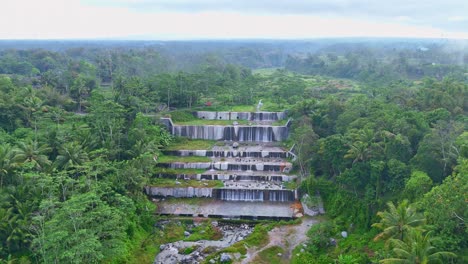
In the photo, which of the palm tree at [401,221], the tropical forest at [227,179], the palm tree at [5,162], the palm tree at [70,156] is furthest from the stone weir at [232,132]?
the palm tree at [401,221]

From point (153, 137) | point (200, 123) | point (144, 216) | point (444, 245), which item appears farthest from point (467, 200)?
point (200, 123)

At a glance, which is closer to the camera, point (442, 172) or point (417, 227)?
point (417, 227)

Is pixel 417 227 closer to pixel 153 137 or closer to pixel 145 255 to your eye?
pixel 145 255

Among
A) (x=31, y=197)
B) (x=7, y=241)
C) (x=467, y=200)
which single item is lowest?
(x=7, y=241)

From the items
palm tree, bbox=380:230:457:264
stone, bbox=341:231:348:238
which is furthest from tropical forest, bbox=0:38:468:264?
stone, bbox=341:231:348:238

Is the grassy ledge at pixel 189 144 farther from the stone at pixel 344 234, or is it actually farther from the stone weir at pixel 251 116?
the stone at pixel 344 234
